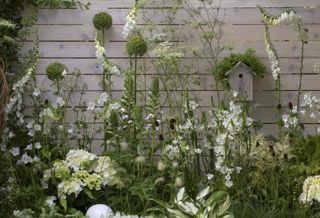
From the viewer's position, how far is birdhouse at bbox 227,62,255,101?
4008mm

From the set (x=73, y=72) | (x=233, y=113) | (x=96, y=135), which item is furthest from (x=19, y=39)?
(x=233, y=113)

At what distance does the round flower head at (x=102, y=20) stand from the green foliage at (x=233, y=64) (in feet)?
2.51

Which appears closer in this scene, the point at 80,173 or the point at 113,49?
the point at 80,173

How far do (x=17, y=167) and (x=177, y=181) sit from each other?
3.40 ft

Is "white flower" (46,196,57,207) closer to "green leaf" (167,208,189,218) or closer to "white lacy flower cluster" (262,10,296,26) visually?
"green leaf" (167,208,189,218)

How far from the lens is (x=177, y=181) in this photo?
3.08 metres

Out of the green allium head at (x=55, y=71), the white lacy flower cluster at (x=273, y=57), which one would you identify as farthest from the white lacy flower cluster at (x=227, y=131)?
the green allium head at (x=55, y=71)

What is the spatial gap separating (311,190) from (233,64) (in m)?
1.09

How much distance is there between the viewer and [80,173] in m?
3.34

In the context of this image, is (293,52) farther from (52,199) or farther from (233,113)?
(52,199)

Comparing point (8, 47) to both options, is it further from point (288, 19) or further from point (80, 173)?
point (288, 19)

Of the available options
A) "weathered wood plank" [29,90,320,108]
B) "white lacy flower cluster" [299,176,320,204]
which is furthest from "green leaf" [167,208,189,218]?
"weathered wood plank" [29,90,320,108]

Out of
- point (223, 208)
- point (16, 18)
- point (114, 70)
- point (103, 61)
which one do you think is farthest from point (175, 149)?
point (16, 18)

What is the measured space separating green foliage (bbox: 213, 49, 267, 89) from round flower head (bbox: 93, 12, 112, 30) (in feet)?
2.51
